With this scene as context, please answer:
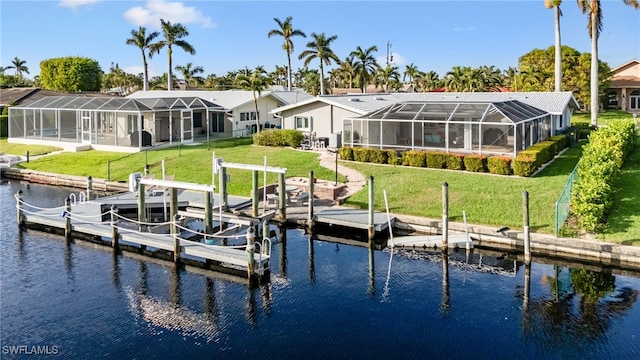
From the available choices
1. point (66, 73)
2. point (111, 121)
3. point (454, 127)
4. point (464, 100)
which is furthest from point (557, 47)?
point (66, 73)

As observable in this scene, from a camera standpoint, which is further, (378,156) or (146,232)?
(378,156)

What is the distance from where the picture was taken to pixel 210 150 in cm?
3494

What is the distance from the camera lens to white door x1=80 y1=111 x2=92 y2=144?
126 feet

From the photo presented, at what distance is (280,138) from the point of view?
35.6 metres

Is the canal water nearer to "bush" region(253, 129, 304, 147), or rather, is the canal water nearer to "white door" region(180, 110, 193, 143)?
"bush" region(253, 129, 304, 147)

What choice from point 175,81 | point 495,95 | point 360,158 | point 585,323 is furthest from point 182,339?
point 175,81

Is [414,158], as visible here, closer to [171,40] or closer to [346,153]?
[346,153]

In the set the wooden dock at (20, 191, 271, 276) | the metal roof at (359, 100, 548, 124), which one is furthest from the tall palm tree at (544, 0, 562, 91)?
the wooden dock at (20, 191, 271, 276)

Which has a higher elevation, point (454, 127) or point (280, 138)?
point (454, 127)

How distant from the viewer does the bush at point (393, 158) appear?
1112 inches

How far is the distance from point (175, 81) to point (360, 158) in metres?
57.4

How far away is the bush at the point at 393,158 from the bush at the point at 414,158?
36cm

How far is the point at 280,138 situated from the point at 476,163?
14.0m

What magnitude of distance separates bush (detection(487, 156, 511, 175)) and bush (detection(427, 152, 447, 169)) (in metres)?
2.15
